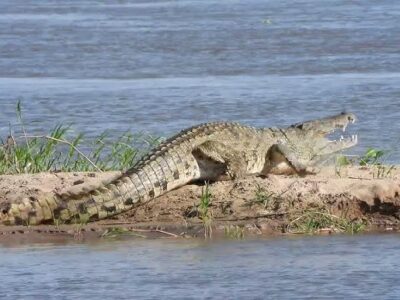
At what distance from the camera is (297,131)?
36.1 ft

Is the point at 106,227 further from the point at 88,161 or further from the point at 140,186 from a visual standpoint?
the point at 88,161

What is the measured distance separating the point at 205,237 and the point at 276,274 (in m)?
1.23

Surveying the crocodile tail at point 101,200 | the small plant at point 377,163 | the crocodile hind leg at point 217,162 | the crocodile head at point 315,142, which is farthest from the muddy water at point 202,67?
the crocodile tail at point 101,200

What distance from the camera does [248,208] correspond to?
380 inches

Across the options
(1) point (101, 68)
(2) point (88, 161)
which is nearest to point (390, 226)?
(2) point (88, 161)

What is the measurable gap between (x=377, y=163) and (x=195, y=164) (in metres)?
1.69

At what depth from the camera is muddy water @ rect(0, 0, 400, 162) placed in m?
15.8

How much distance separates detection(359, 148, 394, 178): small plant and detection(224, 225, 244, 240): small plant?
4.93 feet

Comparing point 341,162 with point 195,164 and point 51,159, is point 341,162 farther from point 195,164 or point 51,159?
point 51,159


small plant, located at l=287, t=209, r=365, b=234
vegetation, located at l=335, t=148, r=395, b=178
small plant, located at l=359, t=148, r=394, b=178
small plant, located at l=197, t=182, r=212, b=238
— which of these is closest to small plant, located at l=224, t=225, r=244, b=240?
small plant, located at l=197, t=182, r=212, b=238

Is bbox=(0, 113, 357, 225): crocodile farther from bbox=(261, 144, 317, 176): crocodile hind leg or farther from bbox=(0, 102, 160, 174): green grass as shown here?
bbox=(0, 102, 160, 174): green grass

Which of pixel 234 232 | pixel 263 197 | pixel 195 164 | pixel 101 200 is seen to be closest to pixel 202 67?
pixel 195 164

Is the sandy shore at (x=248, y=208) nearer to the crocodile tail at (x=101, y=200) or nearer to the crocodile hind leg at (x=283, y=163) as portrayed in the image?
the crocodile tail at (x=101, y=200)

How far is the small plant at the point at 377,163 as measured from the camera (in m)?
10.4
